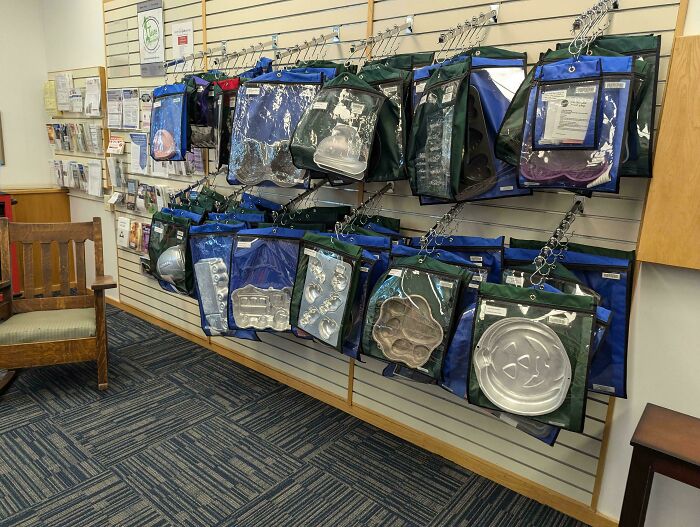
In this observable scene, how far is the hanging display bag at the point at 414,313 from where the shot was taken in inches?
73.4

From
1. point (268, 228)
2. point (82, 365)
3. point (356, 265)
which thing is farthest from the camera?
point (82, 365)

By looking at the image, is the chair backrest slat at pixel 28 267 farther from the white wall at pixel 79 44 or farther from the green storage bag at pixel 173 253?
the white wall at pixel 79 44

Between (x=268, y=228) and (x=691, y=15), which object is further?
(x=268, y=228)

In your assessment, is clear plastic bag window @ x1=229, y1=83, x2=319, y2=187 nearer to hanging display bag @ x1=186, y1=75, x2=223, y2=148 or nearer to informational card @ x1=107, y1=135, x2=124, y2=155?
hanging display bag @ x1=186, y1=75, x2=223, y2=148

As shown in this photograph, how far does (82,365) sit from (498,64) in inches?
117

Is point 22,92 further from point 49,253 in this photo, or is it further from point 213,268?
point 213,268

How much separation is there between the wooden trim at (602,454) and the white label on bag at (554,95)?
1.11 m

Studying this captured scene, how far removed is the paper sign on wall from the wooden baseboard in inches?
76.9

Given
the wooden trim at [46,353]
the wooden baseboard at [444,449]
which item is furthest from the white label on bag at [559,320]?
the wooden trim at [46,353]

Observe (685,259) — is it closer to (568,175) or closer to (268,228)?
(568,175)

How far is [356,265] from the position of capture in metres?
2.08

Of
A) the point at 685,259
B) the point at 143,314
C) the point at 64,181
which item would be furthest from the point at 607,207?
the point at 64,181

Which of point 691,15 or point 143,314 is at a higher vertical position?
point 691,15

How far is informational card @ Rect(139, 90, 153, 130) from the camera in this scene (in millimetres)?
3671
